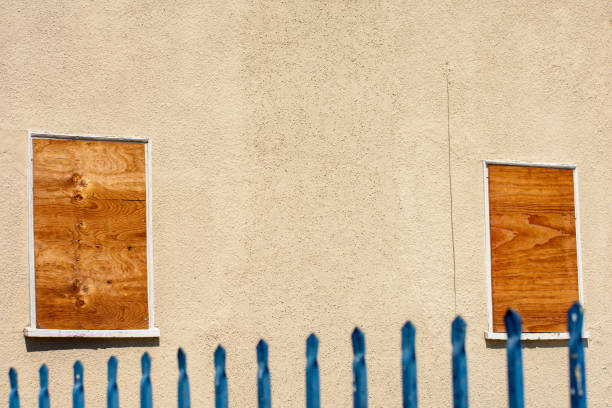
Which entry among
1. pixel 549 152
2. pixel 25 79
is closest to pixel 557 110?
pixel 549 152

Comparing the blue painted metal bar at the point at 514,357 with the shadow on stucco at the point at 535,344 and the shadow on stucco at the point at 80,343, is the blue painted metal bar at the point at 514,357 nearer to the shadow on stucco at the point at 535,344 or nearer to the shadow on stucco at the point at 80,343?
the shadow on stucco at the point at 80,343

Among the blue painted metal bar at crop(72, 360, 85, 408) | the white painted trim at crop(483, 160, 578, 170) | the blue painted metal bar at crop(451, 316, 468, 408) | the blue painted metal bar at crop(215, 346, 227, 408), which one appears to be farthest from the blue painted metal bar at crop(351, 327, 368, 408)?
the white painted trim at crop(483, 160, 578, 170)

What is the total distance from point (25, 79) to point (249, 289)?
84.6 inches

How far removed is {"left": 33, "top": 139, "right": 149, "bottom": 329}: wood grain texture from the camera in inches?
227

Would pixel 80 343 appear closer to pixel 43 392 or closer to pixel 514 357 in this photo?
pixel 43 392

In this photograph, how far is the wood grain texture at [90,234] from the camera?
5762 mm

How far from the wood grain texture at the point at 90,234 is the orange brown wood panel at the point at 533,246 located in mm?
2880

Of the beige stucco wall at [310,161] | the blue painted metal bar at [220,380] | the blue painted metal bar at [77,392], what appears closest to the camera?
the blue painted metal bar at [220,380]

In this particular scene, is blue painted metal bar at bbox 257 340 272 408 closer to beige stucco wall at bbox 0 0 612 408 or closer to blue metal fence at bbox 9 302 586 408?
blue metal fence at bbox 9 302 586 408

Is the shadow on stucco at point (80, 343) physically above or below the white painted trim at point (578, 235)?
below

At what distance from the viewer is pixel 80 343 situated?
581cm

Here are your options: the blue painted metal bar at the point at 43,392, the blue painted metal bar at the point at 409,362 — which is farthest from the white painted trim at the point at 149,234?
the blue painted metal bar at the point at 409,362

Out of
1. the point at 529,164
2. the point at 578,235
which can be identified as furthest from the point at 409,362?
the point at 578,235

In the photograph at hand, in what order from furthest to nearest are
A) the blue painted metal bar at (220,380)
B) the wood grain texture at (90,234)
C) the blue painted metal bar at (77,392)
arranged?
the wood grain texture at (90,234)
the blue painted metal bar at (77,392)
the blue painted metal bar at (220,380)
